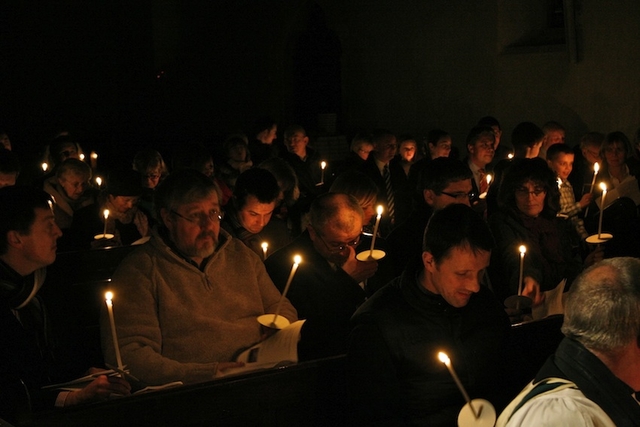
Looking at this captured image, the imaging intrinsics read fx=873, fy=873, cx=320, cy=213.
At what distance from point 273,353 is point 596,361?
1807mm

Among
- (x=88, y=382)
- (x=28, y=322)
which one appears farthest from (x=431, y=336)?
(x=28, y=322)

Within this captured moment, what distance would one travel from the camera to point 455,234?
3.53 metres

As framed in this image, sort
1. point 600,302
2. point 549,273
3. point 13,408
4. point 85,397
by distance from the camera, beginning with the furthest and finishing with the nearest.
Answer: point 549,273 → point 85,397 → point 13,408 → point 600,302

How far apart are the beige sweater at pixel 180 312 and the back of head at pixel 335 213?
54 cm

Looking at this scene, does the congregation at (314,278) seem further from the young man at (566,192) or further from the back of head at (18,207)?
the young man at (566,192)

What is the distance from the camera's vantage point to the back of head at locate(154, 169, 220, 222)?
4227 mm

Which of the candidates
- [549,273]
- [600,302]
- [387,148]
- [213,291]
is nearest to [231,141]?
[387,148]

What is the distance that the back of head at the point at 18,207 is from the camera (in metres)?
4.04

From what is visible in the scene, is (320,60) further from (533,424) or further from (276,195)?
(533,424)

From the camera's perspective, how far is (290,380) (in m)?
3.84

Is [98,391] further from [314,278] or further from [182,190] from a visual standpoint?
[314,278]

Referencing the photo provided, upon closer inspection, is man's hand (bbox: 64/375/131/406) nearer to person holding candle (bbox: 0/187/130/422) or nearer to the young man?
person holding candle (bbox: 0/187/130/422)

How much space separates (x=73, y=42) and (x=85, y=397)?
15571 mm

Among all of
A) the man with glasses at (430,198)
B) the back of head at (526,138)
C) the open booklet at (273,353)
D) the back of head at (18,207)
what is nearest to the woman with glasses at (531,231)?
the man with glasses at (430,198)
